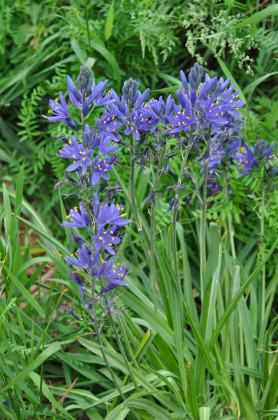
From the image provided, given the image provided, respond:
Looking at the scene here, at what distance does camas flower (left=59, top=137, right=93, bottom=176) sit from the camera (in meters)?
2.38

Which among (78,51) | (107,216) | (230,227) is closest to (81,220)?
(107,216)

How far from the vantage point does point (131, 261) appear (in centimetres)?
373

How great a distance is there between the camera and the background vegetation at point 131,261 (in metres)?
2.81

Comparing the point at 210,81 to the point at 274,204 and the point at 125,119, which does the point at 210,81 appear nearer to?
the point at 125,119

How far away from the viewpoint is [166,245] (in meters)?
3.01

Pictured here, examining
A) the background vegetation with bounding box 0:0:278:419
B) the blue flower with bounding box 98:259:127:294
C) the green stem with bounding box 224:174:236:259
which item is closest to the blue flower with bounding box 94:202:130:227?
the blue flower with bounding box 98:259:127:294

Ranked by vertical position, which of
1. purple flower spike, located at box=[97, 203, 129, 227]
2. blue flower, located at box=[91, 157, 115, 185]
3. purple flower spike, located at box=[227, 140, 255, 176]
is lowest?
purple flower spike, located at box=[227, 140, 255, 176]

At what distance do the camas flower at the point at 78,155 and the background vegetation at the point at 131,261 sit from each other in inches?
23.7

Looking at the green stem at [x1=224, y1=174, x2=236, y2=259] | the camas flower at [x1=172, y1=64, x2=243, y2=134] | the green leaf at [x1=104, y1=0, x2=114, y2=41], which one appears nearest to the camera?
the camas flower at [x1=172, y1=64, x2=243, y2=134]

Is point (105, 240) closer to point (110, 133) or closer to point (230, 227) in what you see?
point (110, 133)

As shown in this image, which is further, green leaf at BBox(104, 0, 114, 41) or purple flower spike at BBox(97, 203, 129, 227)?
green leaf at BBox(104, 0, 114, 41)

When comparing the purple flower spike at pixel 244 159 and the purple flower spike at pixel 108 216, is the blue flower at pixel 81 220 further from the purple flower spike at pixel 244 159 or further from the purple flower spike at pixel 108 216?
the purple flower spike at pixel 244 159

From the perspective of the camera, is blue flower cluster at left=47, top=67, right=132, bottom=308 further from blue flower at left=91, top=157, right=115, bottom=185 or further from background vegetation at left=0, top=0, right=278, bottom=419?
background vegetation at left=0, top=0, right=278, bottom=419

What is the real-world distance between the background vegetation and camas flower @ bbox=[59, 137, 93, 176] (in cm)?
60
